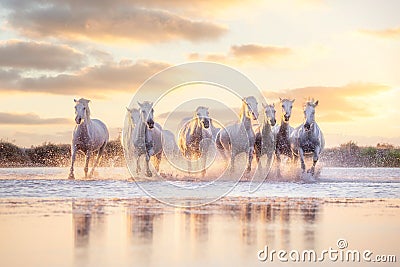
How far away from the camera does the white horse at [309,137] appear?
2025cm

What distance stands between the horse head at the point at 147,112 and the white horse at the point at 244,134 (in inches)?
90.6

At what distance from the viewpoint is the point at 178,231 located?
33.5 ft

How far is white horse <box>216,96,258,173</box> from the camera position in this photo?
66.0 feet

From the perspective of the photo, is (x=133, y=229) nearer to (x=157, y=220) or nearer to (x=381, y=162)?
(x=157, y=220)

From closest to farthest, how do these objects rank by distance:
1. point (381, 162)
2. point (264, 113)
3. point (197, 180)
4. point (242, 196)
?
point (242, 196), point (197, 180), point (264, 113), point (381, 162)

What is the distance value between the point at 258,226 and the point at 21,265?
355 centimetres

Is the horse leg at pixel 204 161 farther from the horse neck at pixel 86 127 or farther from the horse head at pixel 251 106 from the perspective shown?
the horse neck at pixel 86 127

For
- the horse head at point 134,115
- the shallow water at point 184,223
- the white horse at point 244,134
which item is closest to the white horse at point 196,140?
the white horse at point 244,134

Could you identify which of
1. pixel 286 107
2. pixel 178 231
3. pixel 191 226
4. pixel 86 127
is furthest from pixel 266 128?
pixel 178 231

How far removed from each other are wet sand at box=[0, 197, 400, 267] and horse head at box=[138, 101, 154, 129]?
503 centimetres

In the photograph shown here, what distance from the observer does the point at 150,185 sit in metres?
18.0

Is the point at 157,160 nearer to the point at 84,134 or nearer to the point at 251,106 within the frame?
the point at 84,134

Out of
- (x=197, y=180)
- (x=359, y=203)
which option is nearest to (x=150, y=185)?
(x=197, y=180)

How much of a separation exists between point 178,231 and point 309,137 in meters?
11.1
